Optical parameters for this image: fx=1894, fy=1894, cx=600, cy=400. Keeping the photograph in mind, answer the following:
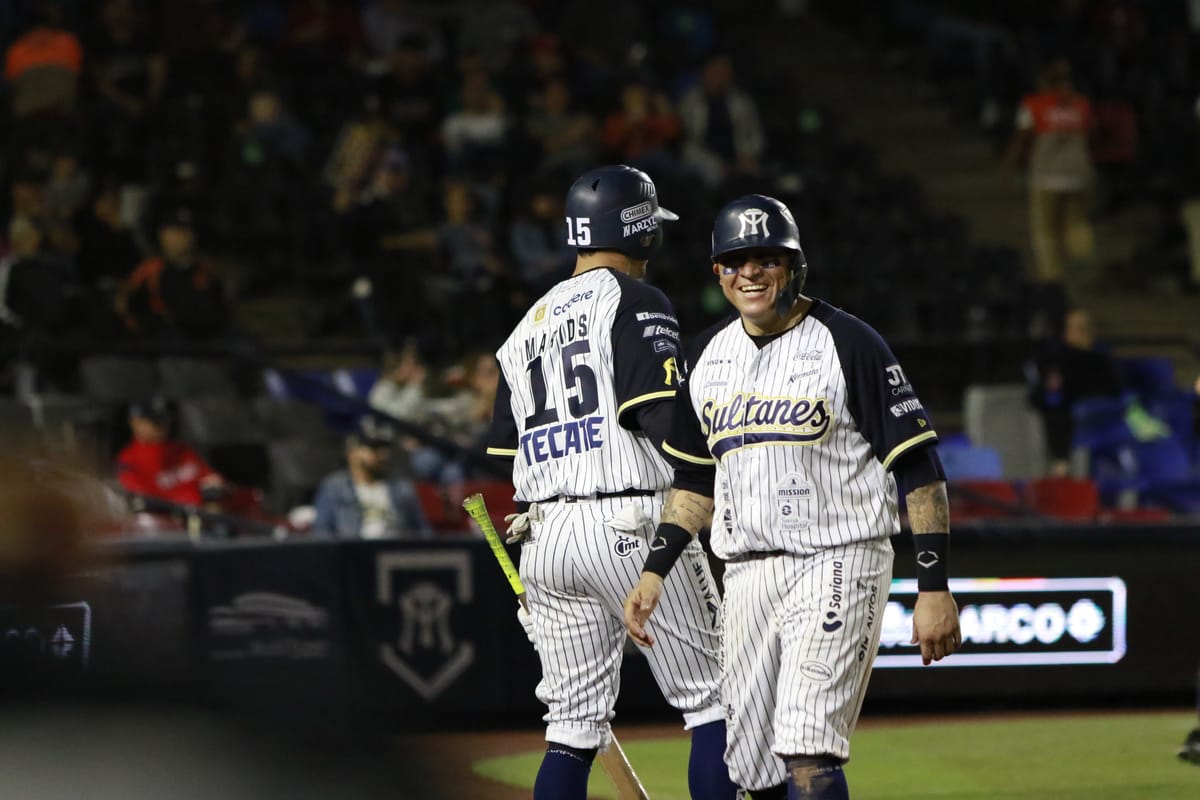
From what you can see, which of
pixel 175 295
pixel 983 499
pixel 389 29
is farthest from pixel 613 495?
pixel 389 29

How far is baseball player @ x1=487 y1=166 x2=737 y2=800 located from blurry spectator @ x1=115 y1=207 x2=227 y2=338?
7.06 m

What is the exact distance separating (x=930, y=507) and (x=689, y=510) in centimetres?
70

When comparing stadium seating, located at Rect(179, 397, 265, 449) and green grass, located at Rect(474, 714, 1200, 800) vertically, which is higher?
stadium seating, located at Rect(179, 397, 265, 449)

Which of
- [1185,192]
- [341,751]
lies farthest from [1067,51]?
[341,751]

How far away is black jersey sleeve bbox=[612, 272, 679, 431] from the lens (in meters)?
5.44

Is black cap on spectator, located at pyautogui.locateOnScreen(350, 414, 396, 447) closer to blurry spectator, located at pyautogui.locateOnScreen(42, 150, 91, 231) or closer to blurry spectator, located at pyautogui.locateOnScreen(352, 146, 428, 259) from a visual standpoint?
blurry spectator, located at pyautogui.locateOnScreen(352, 146, 428, 259)

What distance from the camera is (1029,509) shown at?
11.7 metres

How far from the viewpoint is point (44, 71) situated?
14.0 metres

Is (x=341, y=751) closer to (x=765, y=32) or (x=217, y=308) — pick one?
(x=217, y=308)

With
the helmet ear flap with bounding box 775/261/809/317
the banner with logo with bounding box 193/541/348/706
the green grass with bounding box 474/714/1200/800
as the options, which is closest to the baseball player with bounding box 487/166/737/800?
the helmet ear flap with bounding box 775/261/809/317

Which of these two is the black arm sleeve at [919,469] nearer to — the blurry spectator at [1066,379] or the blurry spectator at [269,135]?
the blurry spectator at [1066,379]

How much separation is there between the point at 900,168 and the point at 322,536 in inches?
400

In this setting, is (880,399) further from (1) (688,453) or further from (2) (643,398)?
(2) (643,398)

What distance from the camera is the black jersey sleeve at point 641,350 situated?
17.8 feet
